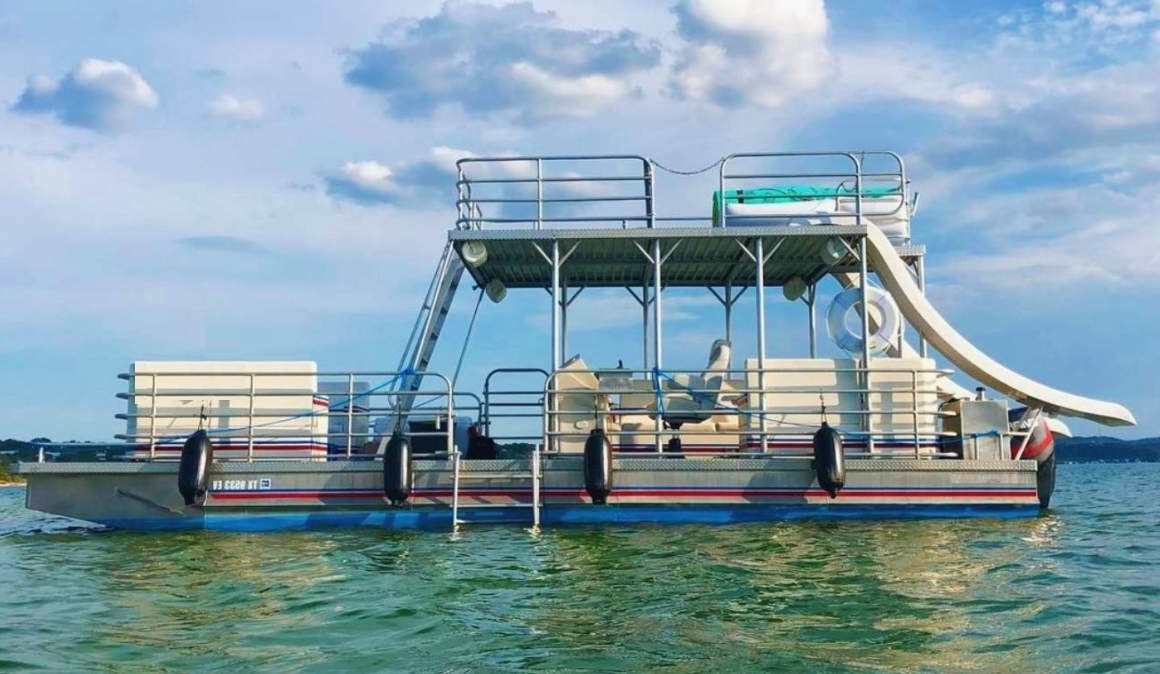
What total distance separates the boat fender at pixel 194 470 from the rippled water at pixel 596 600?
1.77 feet

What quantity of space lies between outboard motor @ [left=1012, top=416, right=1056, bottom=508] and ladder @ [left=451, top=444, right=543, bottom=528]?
21.6ft

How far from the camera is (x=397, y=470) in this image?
487 inches

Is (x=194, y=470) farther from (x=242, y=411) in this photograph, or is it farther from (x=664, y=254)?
(x=664, y=254)

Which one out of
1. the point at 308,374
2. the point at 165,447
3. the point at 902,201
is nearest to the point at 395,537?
the point at 308,374

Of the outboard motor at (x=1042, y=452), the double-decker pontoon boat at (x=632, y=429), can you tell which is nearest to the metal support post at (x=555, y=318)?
the double-decker pontoon boat at (x=632, y=429)

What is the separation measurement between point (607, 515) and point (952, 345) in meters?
5.20

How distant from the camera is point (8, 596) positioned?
8.84 metres

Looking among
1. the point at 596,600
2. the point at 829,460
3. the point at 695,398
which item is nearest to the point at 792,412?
the point at 829,460

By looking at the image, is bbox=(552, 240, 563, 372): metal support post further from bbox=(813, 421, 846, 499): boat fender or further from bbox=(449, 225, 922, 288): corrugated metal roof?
bbox=(813, 421, 846, 499): boat fender

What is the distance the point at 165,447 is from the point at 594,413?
17.9 ft

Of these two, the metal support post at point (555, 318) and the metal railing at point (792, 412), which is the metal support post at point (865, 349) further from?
the metal support post at point (555, 318)

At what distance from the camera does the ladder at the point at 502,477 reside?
12.4 metres

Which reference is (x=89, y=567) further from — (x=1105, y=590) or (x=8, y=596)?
(x=1105, y=590)

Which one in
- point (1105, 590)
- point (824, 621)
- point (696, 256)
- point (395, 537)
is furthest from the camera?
point (696, 256)
